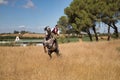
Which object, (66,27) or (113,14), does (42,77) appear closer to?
(113,14)

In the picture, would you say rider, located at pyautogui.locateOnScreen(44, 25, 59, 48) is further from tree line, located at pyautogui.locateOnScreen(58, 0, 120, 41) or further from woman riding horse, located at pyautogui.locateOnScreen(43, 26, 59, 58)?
tree line, located at pyautogui.locateOnScreen(58, 0, 120, 41)

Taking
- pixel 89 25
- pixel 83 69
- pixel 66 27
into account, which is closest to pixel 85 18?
pixel 89 25

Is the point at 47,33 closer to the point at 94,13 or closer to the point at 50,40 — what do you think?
the point at 50,40

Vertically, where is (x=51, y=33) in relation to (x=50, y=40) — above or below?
above

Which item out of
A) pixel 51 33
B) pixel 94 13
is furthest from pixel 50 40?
pixel 94 13

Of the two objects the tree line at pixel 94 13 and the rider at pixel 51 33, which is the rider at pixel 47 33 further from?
the tree line at pixel 94 13

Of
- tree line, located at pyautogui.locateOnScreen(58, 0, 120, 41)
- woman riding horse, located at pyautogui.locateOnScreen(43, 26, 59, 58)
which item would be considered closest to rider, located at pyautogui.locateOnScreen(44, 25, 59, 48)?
woman riding horse, located at pyautogui.locateOnScreen(43, 26, 59, 58)

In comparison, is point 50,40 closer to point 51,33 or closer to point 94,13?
point 51,33

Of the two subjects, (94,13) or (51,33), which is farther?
(94,13)

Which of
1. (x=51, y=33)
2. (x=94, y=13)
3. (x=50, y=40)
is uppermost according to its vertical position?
(x=94, y=13)

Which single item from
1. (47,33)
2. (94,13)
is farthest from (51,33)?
(94,13)

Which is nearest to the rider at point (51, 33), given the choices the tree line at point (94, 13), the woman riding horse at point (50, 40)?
the woman riding horse at point (50, 40)

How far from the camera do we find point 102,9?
169 ft

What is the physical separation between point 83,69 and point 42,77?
102 inches
